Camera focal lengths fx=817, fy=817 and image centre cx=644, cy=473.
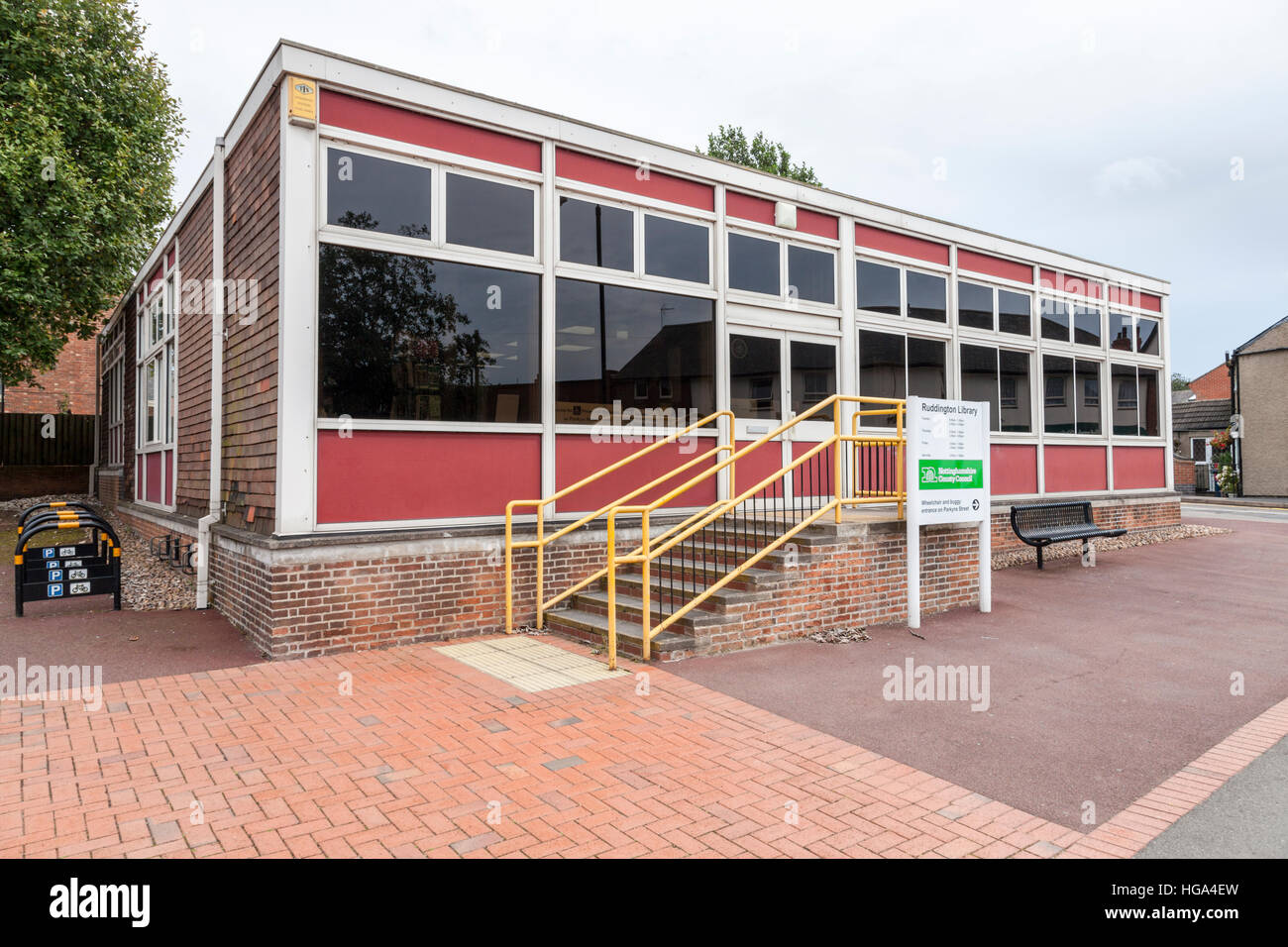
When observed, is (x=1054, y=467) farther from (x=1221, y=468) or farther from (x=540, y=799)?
(x=1221, y=468)

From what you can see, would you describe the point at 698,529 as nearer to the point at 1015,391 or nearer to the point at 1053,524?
the point at 1053,524

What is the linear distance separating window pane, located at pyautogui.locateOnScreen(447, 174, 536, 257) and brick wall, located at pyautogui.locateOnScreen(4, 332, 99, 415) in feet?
76.6

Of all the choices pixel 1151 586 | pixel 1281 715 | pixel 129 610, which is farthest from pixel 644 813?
pixel 1151 586

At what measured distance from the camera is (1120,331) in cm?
1520

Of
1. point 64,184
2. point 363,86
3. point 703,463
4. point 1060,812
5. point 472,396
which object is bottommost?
point 1060,812

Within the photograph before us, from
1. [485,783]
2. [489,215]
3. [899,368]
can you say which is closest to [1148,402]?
[899,368]

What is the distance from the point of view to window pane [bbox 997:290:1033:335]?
1302 centimetres

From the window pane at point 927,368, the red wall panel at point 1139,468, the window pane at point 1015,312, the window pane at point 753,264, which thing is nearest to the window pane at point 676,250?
the window pane at point 753,264

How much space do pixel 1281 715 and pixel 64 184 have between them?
18513mm

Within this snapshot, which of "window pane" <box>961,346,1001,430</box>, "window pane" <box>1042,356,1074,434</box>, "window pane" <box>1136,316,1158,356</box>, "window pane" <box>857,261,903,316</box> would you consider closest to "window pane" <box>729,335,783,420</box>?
"window pane" <box>857,261,903,316</box>

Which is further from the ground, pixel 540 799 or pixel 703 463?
pixel 703 463

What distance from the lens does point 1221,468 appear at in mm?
31594

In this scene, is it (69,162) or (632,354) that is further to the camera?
(69,162)

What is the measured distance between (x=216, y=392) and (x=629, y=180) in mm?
4838
